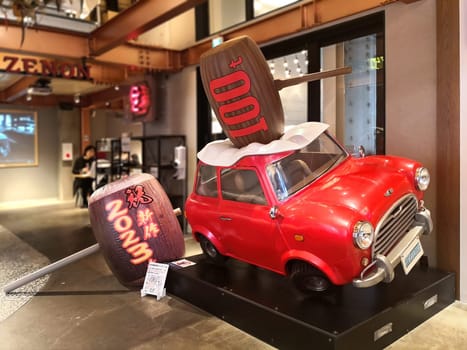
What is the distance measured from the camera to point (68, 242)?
6.19 metres

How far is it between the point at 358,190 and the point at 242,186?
0.99 m

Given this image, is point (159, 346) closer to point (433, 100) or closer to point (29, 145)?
point (433, 100)

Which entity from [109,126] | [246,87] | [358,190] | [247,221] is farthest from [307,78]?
[109,126]

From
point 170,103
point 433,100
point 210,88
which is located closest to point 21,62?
point 170,103

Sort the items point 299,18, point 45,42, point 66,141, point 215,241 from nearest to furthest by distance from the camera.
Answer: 1. point 215,241
2. point 299,18
3. point 45,42
4. point 66,141

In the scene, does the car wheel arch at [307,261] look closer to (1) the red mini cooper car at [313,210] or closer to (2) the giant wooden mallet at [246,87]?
(1) the red mini cooper car at [313,210]

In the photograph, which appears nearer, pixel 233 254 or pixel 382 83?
pixel 233 254

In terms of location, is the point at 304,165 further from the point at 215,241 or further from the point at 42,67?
the point at 42,67

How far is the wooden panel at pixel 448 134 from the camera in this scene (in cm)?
348

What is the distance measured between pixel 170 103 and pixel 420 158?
456 cm

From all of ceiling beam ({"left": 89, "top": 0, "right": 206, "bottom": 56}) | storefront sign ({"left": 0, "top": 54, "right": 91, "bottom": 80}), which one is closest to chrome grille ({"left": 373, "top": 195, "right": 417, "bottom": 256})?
ceiling beam ({"left": 89, "top": 0, "right": 206, "bottom": 56})

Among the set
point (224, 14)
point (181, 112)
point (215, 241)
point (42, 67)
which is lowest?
point (215, 241)

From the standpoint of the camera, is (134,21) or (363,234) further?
(134,21)

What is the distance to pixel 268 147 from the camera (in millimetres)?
3197
